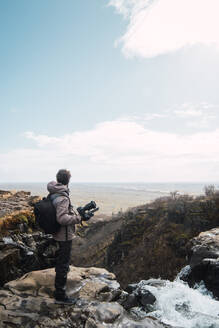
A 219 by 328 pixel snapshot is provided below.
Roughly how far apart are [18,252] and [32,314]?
3221mm

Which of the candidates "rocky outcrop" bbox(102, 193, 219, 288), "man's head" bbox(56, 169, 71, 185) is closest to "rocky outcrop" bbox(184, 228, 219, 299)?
"rocky outcrop" bbox(102, 193, 219, 288)

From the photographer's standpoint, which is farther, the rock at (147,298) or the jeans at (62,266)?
the rock at (147,298)

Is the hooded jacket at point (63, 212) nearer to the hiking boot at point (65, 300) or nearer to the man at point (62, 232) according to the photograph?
the man at point (62, 232)

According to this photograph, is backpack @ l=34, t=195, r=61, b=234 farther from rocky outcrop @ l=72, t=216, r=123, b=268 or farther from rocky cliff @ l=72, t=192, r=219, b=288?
rocky outcrop @ l=72, t=216, r=123, b=268

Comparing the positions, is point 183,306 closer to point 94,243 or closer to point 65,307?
point 65,307

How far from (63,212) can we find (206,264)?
618 centimetres

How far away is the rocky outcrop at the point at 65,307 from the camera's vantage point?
5242 mm

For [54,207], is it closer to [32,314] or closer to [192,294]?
[32,314]

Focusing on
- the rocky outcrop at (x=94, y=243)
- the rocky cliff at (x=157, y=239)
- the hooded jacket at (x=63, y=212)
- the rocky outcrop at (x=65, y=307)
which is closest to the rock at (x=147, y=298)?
the rocky outcrop at (x=65, y=307)

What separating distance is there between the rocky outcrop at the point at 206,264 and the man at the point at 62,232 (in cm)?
508

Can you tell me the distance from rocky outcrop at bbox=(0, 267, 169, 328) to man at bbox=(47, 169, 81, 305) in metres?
0.39

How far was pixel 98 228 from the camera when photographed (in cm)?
3616

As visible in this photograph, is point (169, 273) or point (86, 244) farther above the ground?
point (169, 273)

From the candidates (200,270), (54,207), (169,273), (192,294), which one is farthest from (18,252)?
(169,273)
